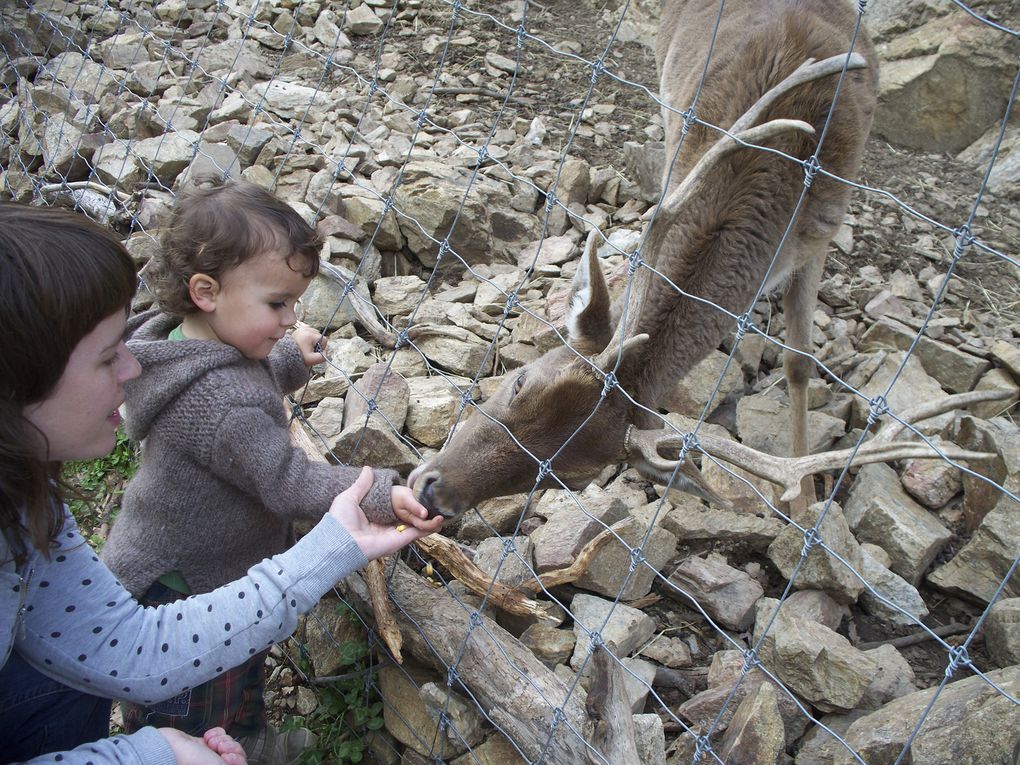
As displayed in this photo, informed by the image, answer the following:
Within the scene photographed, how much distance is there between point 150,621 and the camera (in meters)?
2.16

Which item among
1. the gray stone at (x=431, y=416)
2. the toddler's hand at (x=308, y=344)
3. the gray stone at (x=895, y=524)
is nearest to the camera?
the toddler's hand at (x=308, y=344)

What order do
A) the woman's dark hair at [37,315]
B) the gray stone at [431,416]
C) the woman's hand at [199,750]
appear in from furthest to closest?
the gray stone at [431,416] < the woman's hand at [199,750] < the woman's dark hair at [37,315]

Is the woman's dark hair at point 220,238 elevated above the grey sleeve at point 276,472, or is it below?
above

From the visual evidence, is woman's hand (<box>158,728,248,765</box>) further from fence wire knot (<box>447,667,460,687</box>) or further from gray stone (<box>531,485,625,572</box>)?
gray stone (<box>531,485,625,572</box>)

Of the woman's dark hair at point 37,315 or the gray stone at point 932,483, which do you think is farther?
the gray stone at point 932,483

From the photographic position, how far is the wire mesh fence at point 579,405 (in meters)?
2.65

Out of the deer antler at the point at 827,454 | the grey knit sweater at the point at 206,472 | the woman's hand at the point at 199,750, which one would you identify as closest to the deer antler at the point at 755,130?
the deer antler at the point at 827,454

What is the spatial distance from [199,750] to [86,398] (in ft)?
2.82

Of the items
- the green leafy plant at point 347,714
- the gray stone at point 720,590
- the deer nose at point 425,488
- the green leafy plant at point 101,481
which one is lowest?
the green leafy plant at point 101,481

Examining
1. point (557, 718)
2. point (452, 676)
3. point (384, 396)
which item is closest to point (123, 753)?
point (452, 676)

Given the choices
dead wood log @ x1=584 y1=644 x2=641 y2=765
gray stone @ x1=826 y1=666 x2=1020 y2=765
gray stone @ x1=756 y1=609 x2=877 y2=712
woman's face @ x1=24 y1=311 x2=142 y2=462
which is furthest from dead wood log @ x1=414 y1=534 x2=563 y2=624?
woman's face @ x1=24 y1=311 x2=142 y2=462

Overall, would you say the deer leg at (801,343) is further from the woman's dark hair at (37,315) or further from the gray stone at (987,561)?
the woman's dark hair at (37,315)

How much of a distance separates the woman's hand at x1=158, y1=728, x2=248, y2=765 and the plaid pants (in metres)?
0.30

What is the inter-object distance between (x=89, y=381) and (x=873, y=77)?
4474mm
